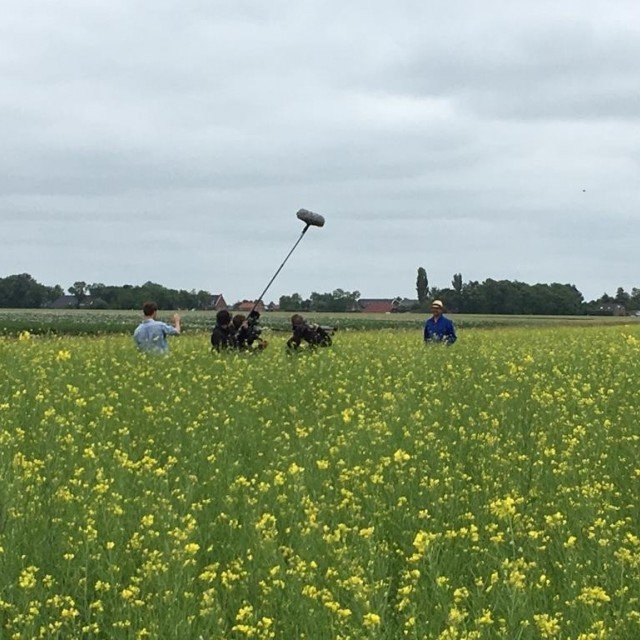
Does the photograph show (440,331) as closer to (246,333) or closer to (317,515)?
(246,333)

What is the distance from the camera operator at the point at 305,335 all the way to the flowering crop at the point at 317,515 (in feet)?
13.6

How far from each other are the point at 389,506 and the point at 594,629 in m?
2.23

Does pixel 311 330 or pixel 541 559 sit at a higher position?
pixel 311 330

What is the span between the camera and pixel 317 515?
5555 millimetres

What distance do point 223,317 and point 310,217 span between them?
2471 millimetres

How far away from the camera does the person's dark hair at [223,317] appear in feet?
48.5

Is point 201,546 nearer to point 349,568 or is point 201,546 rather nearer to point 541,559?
point 349,568

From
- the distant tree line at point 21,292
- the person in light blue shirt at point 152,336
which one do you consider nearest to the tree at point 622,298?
the distant tree line at point 21,292

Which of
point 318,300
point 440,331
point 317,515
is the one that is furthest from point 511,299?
point 317,515

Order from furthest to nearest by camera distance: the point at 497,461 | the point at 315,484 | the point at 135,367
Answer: the point at 135,367
the point at 497,461
the point at 315,484

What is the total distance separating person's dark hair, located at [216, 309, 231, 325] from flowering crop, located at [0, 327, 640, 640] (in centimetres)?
345

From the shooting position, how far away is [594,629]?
379 cm

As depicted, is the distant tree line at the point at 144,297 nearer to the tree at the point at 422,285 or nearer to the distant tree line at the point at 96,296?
the distant tree line at the point at 96,296

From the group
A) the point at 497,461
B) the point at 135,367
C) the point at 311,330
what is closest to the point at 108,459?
the point at 497,461
